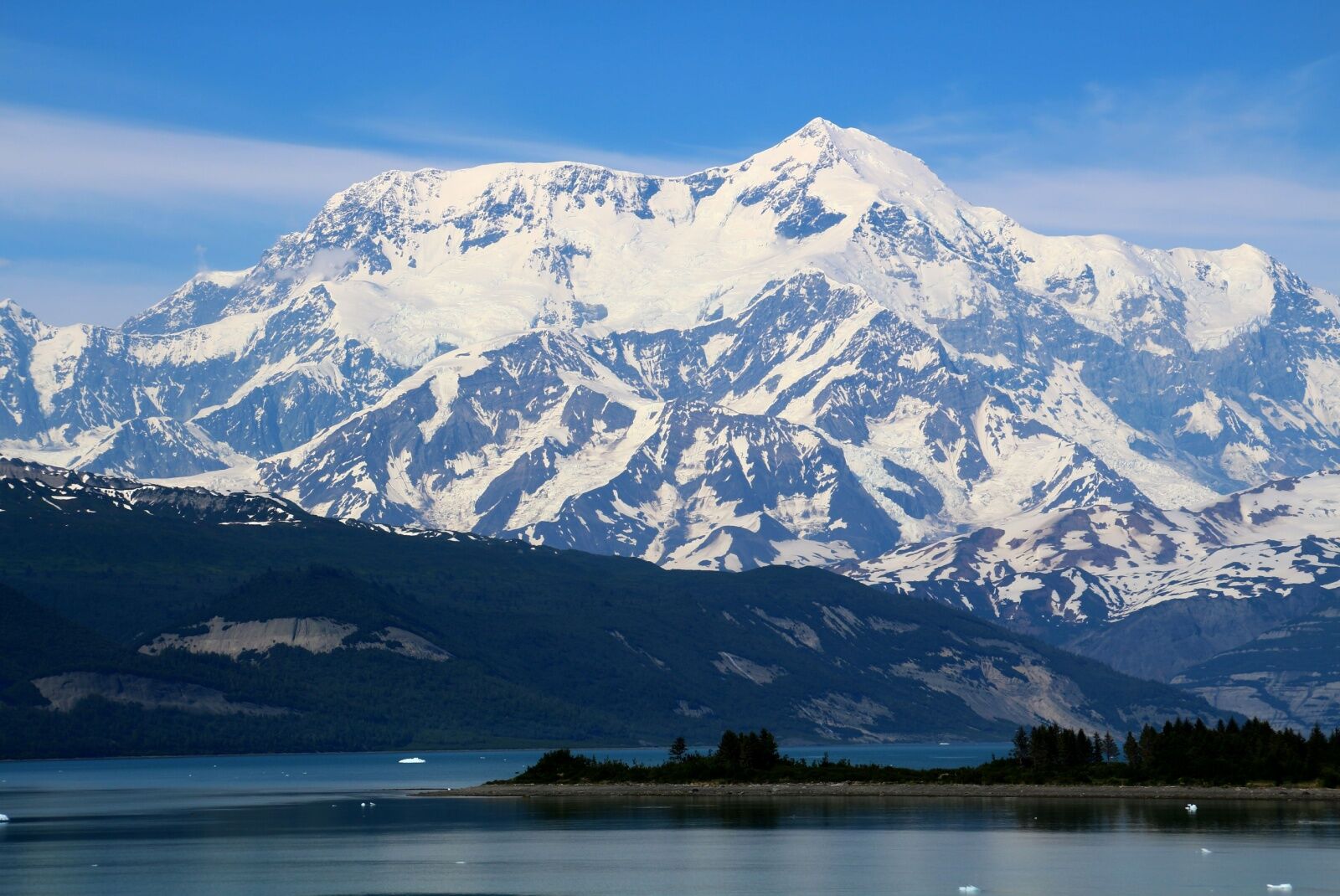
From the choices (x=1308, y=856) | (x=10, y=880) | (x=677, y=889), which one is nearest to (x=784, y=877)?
(x=677, y=889)

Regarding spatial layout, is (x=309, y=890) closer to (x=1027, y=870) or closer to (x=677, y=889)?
(x=677, y=889)

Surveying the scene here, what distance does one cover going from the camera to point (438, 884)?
186125 millimetres

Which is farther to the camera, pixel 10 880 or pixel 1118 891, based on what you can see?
pixel 10 880

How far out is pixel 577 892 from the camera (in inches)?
7096

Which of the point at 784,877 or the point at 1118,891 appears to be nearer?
the point at 1118,891

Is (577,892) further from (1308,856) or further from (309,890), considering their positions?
(1308,856)

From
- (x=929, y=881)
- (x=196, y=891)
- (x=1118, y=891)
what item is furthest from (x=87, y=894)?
(x=1118, y=891)

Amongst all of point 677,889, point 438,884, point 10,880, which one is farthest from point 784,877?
point 10,880

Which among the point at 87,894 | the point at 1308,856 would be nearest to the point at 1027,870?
the point at 1308,856

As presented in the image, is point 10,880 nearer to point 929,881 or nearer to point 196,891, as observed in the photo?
point 196,891

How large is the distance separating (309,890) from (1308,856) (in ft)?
273

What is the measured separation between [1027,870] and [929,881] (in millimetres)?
10618

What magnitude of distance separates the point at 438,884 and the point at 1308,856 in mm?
72994

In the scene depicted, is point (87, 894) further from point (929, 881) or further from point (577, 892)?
point (929, 881)
